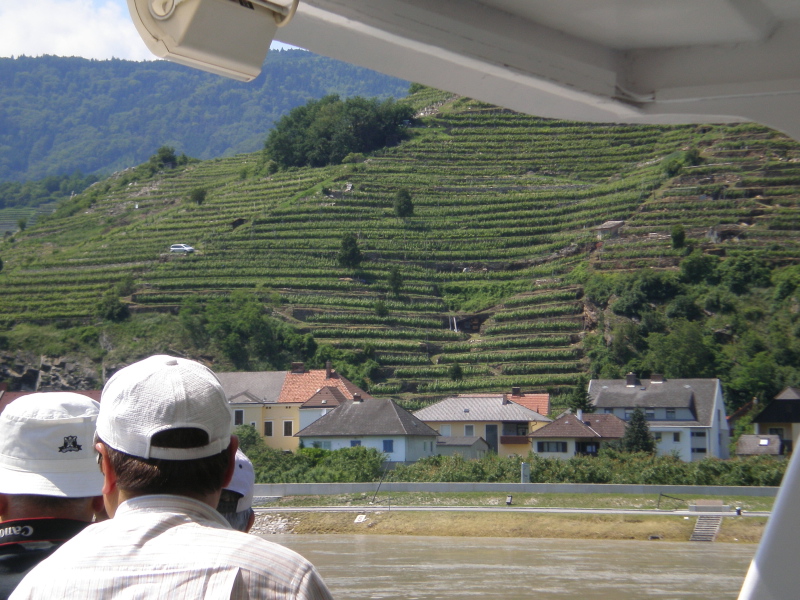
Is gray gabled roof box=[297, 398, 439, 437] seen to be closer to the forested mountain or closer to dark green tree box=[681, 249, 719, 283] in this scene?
dark green tree box=[681, 249, 719, 283]

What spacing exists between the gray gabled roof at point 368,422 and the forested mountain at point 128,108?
11384 cm

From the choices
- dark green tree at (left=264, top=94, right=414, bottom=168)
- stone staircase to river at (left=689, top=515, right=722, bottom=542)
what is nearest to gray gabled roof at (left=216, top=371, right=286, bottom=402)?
stone staircase to river at (left=689, top=515, right=722, bottom=542)

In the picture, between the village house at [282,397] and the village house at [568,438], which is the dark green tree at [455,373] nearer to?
the village house at [282,397]

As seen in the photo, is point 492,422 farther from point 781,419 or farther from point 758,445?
point 781,419

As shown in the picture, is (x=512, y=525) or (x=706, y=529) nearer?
(x=706, y=529)

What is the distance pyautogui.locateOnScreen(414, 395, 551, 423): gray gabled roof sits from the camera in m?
32.8

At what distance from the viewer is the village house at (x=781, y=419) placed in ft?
109

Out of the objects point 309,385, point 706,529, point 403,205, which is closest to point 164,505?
point 706,529

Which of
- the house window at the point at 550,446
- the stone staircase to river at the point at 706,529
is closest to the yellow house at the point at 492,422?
the house window at the point at 550,446

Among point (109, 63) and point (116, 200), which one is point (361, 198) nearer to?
point (116, 200)

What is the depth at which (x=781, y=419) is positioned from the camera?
3441 cm

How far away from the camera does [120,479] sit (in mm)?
977

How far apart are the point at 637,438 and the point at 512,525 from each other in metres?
11.1

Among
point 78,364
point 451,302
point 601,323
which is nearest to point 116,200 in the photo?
point 78,364
